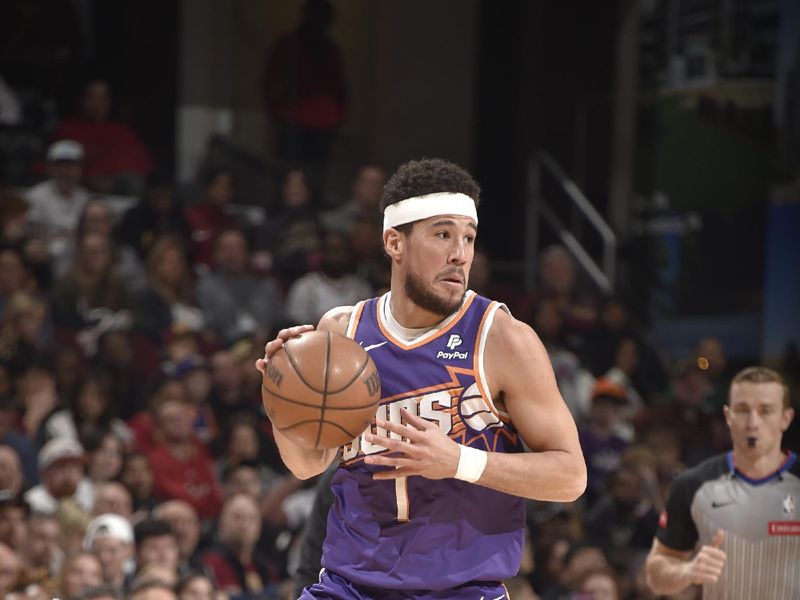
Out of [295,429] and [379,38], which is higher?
[379,38]

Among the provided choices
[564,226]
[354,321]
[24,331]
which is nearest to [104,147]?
[24,331]

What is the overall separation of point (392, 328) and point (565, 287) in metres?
6.28

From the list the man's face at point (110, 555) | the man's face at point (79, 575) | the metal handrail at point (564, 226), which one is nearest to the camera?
the man's face at point (79, 575)

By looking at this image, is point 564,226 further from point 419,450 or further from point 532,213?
point 419,450

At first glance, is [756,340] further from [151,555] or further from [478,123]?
[151,555]

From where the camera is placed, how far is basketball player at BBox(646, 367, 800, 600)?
4.91m

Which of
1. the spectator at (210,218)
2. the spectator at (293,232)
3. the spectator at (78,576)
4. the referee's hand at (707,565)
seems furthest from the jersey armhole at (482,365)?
the spectator at (210,218)

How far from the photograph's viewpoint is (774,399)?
4914mm

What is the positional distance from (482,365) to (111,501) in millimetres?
3902

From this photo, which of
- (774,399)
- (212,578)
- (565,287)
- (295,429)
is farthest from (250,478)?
(295,429)

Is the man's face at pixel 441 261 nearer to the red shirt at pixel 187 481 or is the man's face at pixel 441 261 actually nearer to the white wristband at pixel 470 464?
the white wristband at pixel 470 464

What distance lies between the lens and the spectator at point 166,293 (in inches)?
352

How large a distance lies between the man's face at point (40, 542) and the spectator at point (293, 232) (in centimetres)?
346

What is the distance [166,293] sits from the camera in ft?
29.8
